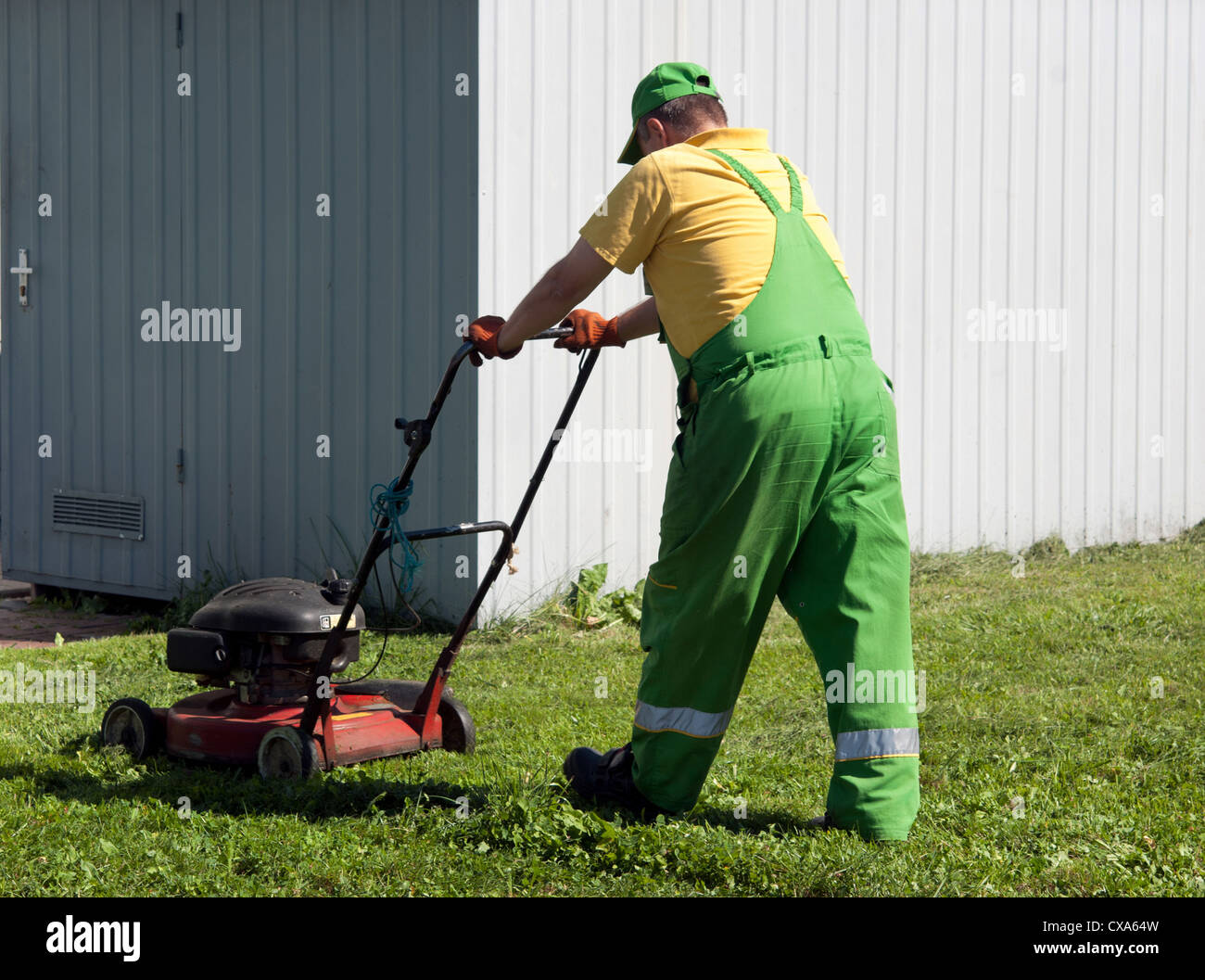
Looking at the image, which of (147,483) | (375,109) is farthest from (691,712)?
(147,483)

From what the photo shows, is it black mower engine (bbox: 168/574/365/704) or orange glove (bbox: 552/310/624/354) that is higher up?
orange glove (bbox: 552/310/624/354)

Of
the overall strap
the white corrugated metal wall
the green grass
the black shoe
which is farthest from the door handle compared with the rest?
the overall strap

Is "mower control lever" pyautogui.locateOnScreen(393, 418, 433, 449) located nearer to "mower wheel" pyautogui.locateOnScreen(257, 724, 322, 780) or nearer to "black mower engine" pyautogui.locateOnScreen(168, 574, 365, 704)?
"black mower engine" pyautogui.locateOnScreen(168, 574, 365, 704)

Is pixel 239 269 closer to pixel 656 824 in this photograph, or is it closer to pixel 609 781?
pixel 609 781

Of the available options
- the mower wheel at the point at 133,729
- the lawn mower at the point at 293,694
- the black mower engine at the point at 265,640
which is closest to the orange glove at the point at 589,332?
the lawn mower at the point at 293,694

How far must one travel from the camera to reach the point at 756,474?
366 cm

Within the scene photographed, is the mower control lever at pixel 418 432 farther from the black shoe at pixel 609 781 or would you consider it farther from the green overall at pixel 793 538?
the black shoe at pixel 609 781

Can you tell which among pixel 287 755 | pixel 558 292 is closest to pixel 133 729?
pixel 287 755

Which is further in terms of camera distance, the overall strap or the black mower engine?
the black mower engine

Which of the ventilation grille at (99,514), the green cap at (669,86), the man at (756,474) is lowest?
the ventilation grille at (99,514)

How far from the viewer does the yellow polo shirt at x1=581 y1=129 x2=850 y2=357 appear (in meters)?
3.72

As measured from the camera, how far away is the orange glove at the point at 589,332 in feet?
14.0
